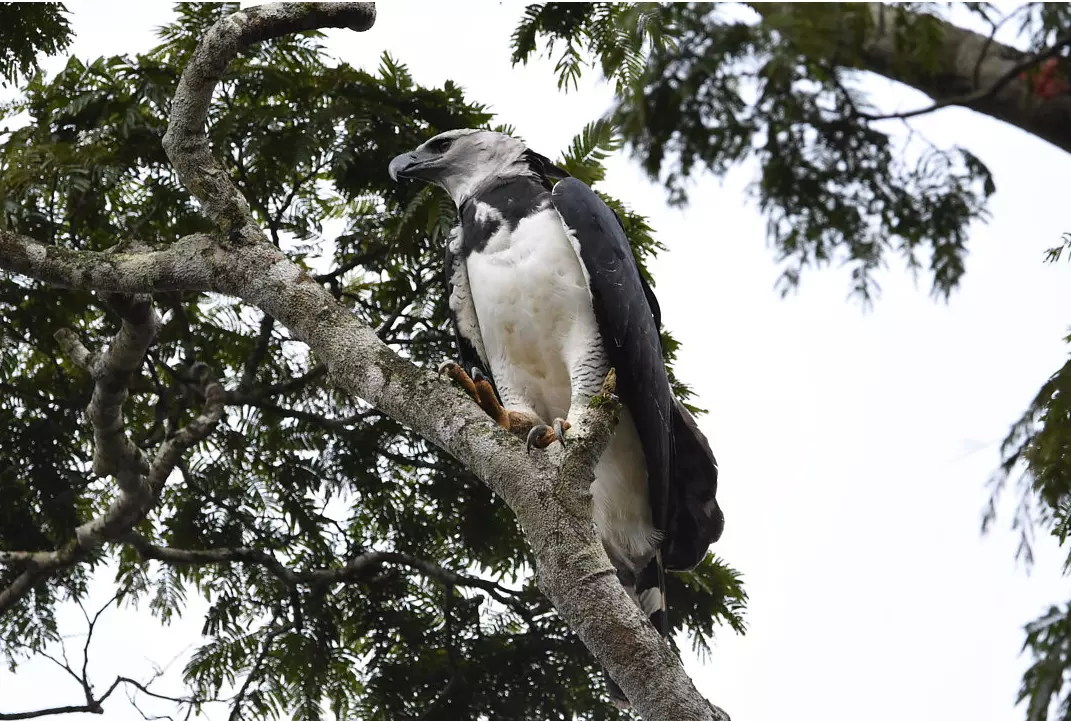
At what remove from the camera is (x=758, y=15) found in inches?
60.6

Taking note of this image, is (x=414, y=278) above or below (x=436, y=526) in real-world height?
above

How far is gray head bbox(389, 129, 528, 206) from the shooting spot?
3.69m

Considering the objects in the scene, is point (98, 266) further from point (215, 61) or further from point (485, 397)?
point (485, 397)

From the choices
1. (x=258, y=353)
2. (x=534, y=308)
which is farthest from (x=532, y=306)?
(x=258, y=353)

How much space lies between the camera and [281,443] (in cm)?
443

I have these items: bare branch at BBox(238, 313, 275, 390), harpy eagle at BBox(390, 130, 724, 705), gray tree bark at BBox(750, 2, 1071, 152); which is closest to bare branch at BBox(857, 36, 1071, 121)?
gray tree bark at BBox(750, 2, 1071, 152)

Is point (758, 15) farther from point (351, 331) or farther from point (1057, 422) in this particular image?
point (351, 331)

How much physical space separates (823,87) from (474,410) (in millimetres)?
1159

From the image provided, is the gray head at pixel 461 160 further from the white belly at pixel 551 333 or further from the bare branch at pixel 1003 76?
the bare branch at pixel 1003 76

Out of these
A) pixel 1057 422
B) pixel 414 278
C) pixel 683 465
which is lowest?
pixel 1057 422

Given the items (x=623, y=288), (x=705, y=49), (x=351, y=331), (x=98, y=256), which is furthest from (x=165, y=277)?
(x=705, y=49)

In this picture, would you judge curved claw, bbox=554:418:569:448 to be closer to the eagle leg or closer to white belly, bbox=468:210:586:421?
the eagle leg

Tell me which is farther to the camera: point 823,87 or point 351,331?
point 351,331

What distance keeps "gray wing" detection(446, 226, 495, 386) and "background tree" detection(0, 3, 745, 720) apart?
0.49 m
